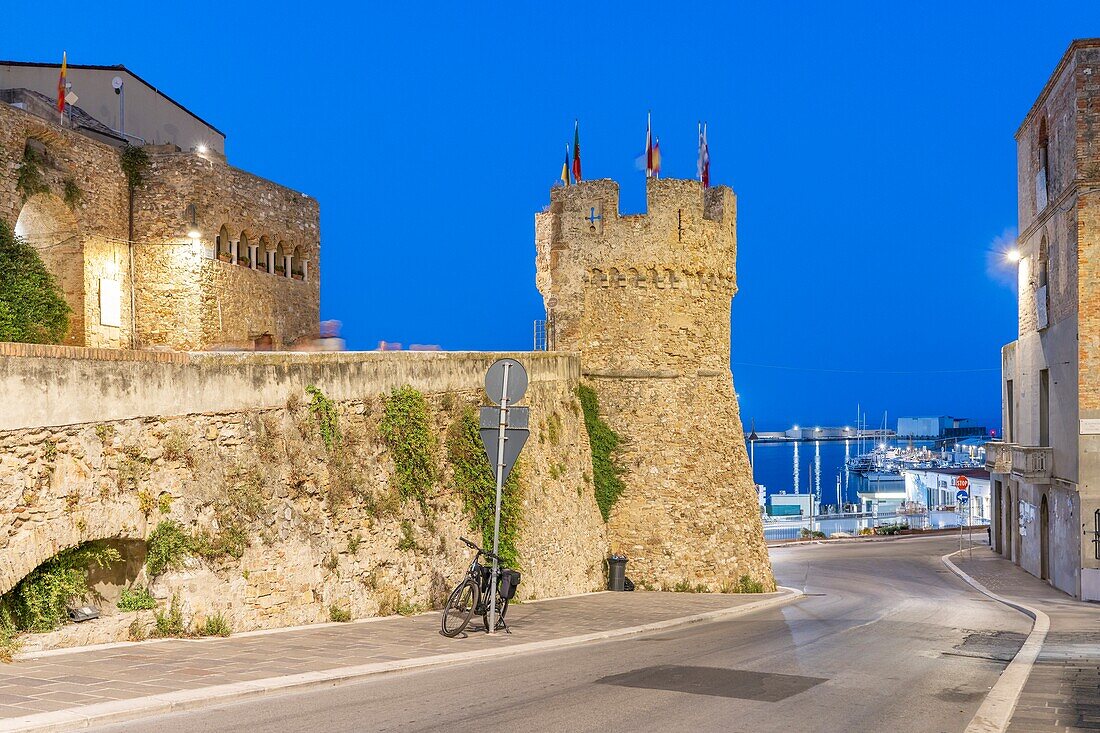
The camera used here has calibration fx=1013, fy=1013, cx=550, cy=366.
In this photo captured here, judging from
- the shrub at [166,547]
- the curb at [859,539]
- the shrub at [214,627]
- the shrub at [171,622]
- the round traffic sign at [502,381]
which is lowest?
the curb at [859,539]

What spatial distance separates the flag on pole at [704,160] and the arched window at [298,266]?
37.5 ft

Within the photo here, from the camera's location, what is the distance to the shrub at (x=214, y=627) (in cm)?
1062

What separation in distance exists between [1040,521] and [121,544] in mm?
27603

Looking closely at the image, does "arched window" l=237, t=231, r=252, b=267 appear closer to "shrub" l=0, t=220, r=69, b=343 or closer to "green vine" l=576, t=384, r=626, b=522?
"shrub" l=0, t=220, r=69, b=343

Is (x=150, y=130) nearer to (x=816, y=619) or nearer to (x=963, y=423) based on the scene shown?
(x=816, y=619)

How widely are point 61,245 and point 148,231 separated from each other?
2194 mm

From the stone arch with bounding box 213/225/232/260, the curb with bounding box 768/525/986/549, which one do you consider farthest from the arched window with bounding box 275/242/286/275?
the curb with bounding box 768/525/986/549

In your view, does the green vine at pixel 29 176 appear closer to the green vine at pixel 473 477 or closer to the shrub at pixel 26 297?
the shrub at pixel 26 297

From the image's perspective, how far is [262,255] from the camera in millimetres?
27047

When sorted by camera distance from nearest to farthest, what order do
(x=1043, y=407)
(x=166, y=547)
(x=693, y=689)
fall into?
1. (x=693, y=689)
2. (x=166, y=547)
3. (x=1043, y=407)

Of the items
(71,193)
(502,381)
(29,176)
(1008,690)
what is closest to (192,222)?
(71,193)

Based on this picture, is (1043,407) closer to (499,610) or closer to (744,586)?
(744,586)

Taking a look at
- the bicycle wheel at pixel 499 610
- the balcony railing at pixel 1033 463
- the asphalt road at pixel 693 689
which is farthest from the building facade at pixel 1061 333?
the bicycle wheel at pixel 499 610

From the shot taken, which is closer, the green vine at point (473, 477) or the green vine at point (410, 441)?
the green vine at point (410, 441)
